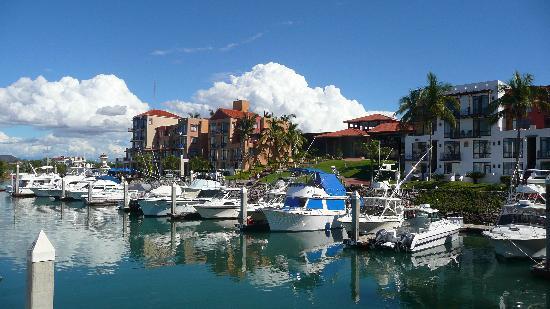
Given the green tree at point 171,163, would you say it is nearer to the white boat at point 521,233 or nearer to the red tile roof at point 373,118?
the red tile roof at point 373,118

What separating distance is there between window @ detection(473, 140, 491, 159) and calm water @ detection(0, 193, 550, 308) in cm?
2563

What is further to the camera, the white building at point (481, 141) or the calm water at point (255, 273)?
the white building at point (481, 141)

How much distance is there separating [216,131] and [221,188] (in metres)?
49.7

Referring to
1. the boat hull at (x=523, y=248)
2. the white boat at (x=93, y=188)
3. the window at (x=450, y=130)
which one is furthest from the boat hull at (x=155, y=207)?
the window at (x=450, y=130)

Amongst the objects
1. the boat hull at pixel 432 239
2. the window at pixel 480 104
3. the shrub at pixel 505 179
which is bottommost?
the boat hull at pixel 432 239

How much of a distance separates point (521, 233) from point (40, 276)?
27.0 metres

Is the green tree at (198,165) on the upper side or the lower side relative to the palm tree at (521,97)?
lower

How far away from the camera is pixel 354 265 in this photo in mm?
28859

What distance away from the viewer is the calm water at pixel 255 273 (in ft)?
71.3

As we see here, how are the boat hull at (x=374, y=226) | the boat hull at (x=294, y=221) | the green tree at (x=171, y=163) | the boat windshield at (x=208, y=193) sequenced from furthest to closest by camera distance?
1. the green tree at (x=171, y=163)
2. the boat windshield at (x=208, y=193)
3. the boat hull at (x=294, y=221)
4. the boat hull at (x=374, y=226)

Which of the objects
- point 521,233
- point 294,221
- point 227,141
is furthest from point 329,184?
point 227,141

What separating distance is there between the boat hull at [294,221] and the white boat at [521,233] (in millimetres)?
13938

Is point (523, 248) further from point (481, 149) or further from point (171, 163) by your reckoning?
point (171, 163)

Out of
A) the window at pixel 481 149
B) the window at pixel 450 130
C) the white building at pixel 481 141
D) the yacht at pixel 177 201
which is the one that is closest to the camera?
the yacht at pixel 177 201
